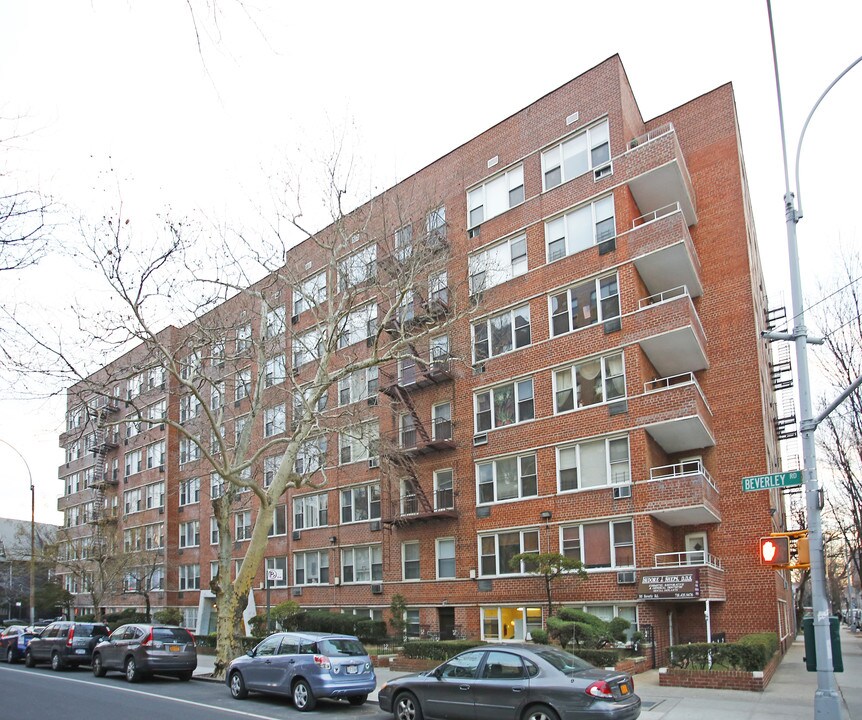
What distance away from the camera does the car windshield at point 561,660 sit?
12.5 meters

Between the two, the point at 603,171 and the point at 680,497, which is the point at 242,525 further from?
the point at 603,171

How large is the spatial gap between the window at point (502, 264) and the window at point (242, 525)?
64.3 ft

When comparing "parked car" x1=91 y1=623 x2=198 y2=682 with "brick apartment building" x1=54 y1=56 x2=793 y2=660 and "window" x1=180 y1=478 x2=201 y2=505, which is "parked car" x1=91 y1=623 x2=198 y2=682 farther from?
"window" x1=180 y1=478 x2=201 y2=505

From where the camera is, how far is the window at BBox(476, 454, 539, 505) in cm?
2697

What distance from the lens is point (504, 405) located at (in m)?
28.3

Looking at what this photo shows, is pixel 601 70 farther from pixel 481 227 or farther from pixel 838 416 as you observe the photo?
pixel 838 416

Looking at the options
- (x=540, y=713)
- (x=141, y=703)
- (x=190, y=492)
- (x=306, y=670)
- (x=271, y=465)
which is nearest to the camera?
(x=540, y=713)

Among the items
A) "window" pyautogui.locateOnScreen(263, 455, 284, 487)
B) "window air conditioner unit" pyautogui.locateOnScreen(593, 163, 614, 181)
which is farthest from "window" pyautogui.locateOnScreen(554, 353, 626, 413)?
"window" pyautogui.locateOnScreen(263, 455, 284, 487)

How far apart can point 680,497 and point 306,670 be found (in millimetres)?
11833

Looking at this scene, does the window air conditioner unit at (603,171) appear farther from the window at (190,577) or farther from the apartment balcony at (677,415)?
the window at (190,577)

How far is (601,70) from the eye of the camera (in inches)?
1088

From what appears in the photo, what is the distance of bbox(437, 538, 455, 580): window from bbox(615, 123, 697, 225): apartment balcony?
13.9 meters

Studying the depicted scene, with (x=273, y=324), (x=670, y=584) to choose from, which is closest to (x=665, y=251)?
(x=670, y=584)

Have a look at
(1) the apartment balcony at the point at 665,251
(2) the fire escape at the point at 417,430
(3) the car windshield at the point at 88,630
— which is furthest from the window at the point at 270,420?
(1) the apartment balcony at the point at 665,251
